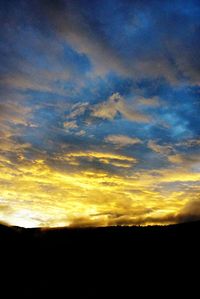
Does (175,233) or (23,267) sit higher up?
(175,233)

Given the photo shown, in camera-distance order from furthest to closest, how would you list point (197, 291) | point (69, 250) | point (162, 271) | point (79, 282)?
1. point (69, 250)
2. point (79, 282)
3. point (162, 271)
4. point (197, 291)

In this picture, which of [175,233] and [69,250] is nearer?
[175,233]

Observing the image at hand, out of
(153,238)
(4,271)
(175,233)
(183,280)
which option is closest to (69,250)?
(4,271)

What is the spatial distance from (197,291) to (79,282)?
662 cm

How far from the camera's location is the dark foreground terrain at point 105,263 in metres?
16.0

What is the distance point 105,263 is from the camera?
18.7 meters

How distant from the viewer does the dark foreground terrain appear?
16.0 metres

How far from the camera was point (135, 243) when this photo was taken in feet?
64.4

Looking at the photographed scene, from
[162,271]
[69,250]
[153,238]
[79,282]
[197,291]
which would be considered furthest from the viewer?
[69,250]

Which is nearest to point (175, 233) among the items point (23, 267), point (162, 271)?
point (162, 271)

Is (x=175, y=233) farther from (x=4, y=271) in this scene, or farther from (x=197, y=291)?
(x=4, y=271)

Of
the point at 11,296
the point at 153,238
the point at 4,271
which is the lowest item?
the point at 11,296

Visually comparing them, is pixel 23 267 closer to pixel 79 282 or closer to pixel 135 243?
pixel 79 282

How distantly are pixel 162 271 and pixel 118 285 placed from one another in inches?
94.2
